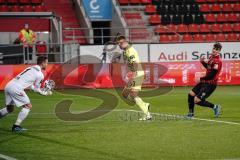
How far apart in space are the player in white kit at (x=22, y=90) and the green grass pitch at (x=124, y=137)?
44cm

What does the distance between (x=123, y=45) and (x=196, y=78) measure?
48.8ft

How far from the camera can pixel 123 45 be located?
16281 millimetres

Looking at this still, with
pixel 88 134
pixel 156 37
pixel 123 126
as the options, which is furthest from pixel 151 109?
pixel 156 37

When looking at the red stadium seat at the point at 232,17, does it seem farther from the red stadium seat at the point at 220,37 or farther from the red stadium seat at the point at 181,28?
the red stadium seat at the point at 181,28

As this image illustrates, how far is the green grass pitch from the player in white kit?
1.43ft

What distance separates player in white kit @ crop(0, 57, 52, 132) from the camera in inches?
566

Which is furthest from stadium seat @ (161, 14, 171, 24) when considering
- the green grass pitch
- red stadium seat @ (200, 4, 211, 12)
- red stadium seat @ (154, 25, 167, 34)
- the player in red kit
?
the player in red kit

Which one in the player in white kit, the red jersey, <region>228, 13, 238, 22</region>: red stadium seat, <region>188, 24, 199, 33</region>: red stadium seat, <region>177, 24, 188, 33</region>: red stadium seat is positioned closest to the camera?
the player in white kit

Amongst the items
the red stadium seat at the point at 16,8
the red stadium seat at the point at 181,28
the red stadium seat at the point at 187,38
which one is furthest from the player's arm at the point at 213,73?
the red stadium seat at the point at 181,28

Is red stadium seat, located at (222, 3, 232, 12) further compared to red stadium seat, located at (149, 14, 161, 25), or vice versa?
red stadium seat, located at (222, 3, 232, 12)

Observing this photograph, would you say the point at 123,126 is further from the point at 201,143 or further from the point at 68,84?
the point at 68,84

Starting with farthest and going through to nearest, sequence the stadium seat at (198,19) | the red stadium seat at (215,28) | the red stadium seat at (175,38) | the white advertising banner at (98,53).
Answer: the stadium seat at (198,19), the red stadium seat at (215,28), the red stadium seat at (175,38), the white advertising banner at (98,53)

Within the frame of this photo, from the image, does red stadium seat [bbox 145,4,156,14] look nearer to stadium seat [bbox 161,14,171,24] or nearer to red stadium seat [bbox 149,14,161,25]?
red stadium seat [bbox 149,14,161,25]

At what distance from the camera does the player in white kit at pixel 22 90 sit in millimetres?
14375
